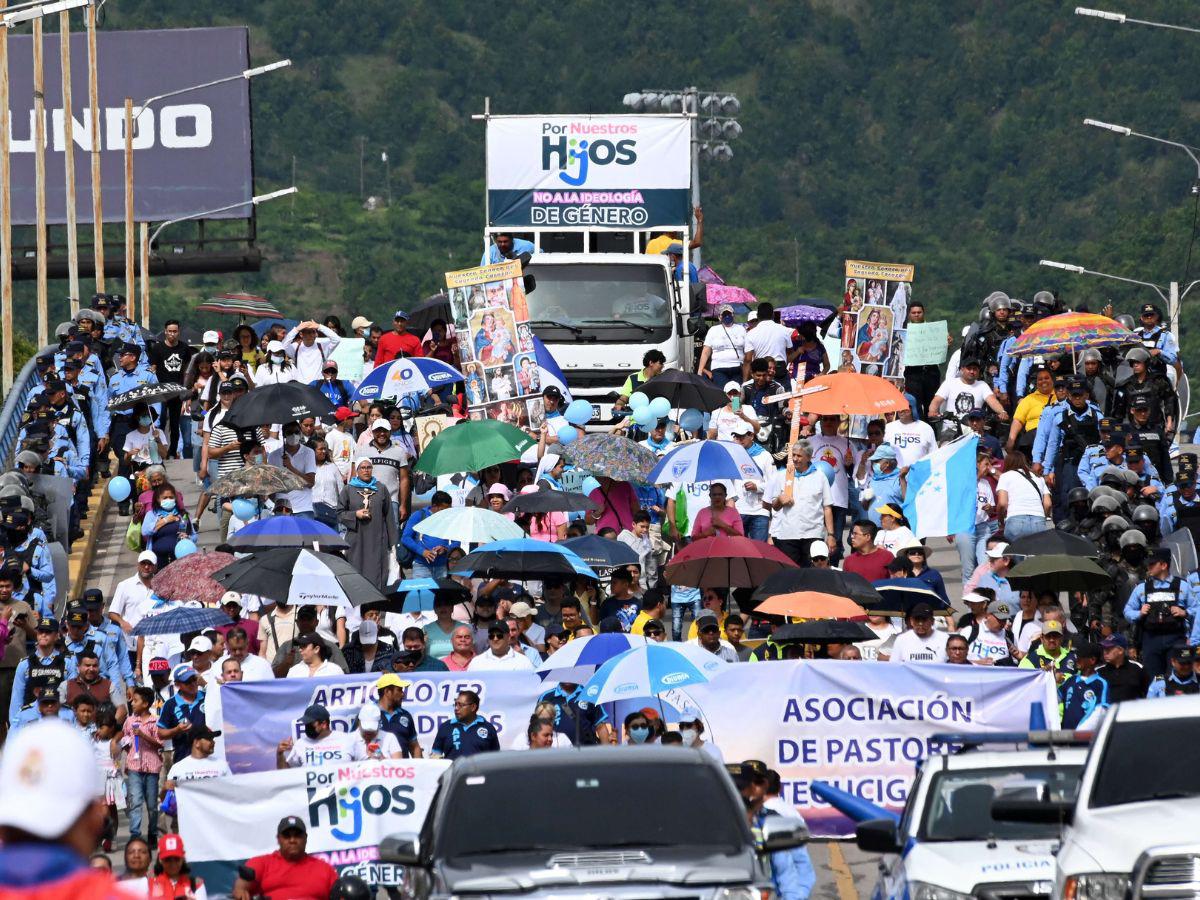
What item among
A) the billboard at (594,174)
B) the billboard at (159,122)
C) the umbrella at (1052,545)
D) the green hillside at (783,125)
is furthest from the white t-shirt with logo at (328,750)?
the green hillside at (783,125)

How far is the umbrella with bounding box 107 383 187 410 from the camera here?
2695cm

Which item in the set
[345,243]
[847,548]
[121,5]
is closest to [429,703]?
[847,548]

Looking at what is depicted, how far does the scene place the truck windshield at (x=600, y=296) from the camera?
1249 inches

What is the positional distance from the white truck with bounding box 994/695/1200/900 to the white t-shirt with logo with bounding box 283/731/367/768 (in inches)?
243

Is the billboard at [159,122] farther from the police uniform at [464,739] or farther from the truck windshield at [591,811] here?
the truck windshield at [591,811]

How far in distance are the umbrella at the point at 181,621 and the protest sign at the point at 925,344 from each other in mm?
10743

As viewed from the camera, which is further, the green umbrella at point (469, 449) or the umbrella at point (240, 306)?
the umbrella at point (240, 306)

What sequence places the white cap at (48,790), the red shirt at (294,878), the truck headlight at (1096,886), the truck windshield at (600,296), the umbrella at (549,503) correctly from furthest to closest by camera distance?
the truck windshield at (600,296), the umbrella at (549,503), the red shirt at (294,878), the truck headlight at (1096,886), the white cap at (48,790)

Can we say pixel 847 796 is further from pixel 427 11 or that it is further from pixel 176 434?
pixel 427 11

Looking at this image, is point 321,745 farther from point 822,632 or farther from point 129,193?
point 129,193

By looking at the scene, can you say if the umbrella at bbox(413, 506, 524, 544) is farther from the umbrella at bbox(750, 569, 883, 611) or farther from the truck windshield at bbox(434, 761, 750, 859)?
the truck windshield at bbox(434, 761, 750, 859)

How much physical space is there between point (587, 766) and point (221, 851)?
466 cm

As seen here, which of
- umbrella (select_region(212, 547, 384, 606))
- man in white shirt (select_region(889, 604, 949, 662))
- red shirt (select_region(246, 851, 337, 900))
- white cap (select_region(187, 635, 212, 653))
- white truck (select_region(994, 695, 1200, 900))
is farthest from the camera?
umbrella (select_region(212, 547, 384, 606))

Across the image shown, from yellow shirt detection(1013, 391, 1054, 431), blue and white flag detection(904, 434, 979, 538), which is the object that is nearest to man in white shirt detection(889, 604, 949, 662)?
blue and white flag detection(904, 434, 979, 538)
